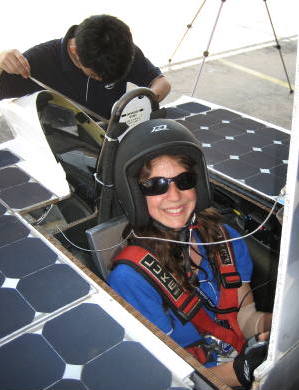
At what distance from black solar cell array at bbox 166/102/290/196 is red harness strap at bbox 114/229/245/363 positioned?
62 centimetres

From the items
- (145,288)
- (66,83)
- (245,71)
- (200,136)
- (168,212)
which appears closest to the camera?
(145,288)

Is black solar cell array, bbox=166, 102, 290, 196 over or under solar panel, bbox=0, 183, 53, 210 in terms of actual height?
under

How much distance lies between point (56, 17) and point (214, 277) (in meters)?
9.10

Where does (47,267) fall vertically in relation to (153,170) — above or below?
Result: below

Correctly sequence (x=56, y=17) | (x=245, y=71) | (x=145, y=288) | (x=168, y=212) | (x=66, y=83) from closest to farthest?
1. (x=145, y=288)
2. (x=168, y=212)
3. (x=66, y=83)
4. (x=245, y=71)
5. (x=56, y=17)

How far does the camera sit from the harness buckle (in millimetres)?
2184

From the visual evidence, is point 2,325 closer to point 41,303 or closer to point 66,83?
point 41,303

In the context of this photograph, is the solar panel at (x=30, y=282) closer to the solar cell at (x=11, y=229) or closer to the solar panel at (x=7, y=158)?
the solar cell at (x=11, y=229)

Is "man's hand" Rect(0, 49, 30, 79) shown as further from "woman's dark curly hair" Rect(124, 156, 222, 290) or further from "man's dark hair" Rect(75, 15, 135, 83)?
"woman's dark curly hair" Rect(124, 156, 222, 290)

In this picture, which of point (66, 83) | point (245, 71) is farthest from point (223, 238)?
point (245, 71)

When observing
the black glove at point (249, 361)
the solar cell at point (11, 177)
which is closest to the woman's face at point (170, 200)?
the black glove at point (249, 361)

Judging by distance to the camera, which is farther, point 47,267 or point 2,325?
point 47,267

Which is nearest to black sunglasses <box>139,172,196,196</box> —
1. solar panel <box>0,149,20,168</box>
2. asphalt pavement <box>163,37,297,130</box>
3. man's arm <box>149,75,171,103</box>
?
solar panel <box>0,149,20,168</box>

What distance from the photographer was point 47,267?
1952mm
